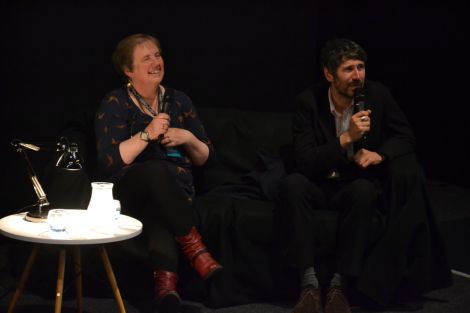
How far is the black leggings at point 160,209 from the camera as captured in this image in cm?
368

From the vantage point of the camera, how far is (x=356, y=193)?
154 inches

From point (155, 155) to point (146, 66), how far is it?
449mm

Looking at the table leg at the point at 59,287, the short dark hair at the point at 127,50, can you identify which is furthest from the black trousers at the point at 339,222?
the table leg at the point at 59,287

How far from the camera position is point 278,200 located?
4.02m

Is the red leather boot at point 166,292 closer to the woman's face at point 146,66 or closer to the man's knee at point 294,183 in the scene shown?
the man's knee at point 294,183

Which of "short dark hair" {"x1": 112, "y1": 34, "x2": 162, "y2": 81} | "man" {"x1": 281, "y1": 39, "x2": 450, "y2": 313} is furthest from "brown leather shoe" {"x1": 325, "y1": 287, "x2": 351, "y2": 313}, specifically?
"short dark hair" {"x1": 112, "y1": 34, "x2": 162, "y2": 81}

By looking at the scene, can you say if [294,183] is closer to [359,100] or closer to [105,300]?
[359,100]

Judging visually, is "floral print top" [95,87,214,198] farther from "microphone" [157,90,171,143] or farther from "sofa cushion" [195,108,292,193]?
"sofa cushion" [195,108,292,193]

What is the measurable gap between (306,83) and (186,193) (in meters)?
1.75

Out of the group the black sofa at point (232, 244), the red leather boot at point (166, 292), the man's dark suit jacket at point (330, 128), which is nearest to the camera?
the red leather boot at point (166, 292)

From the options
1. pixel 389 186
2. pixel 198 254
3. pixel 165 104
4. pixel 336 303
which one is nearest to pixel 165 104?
pixel 165 104

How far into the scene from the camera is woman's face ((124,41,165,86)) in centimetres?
418

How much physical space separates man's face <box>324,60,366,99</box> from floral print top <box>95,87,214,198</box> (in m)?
0.74

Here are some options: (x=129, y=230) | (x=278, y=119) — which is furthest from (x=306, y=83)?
(x=129, y=230)
